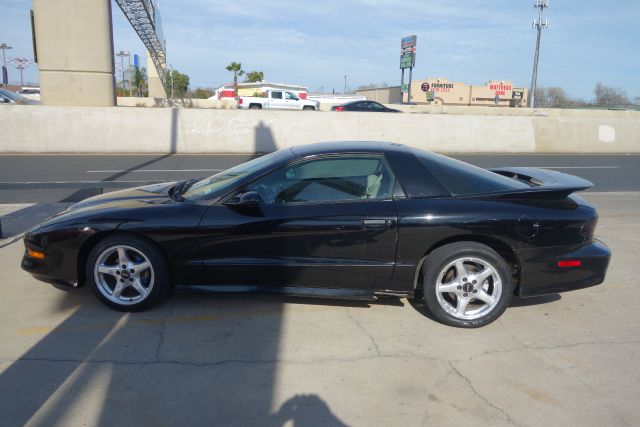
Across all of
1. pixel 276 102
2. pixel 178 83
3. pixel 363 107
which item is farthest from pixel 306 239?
pixel 178 83

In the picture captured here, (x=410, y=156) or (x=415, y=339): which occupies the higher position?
(x=410, y=156)

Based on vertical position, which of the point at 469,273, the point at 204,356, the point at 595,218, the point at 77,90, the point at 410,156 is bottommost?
the point at 204,356

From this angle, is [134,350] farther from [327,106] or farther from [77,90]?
[327,106]

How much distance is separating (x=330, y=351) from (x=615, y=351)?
80.4 inches

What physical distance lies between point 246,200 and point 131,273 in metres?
1.10

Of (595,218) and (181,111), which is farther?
(181,111)

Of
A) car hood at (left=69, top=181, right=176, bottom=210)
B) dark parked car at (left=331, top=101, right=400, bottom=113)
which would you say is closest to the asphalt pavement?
car hood at (left=69, top=181, right=176, bottom=210)

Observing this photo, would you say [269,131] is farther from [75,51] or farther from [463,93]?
[463,93]

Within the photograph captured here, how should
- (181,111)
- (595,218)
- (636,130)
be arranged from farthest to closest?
(636,130)
(181,111)
(595,218)

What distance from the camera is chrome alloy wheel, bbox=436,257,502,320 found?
3891mm

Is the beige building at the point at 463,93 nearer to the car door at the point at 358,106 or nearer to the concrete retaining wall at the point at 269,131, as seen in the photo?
the car door at the point at 358,106

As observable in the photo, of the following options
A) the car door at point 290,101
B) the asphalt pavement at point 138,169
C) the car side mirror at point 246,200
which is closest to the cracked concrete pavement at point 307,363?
the car side mirror at point 246,200

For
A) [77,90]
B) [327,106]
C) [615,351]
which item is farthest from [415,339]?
[327,106]

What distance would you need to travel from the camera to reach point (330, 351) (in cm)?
352
